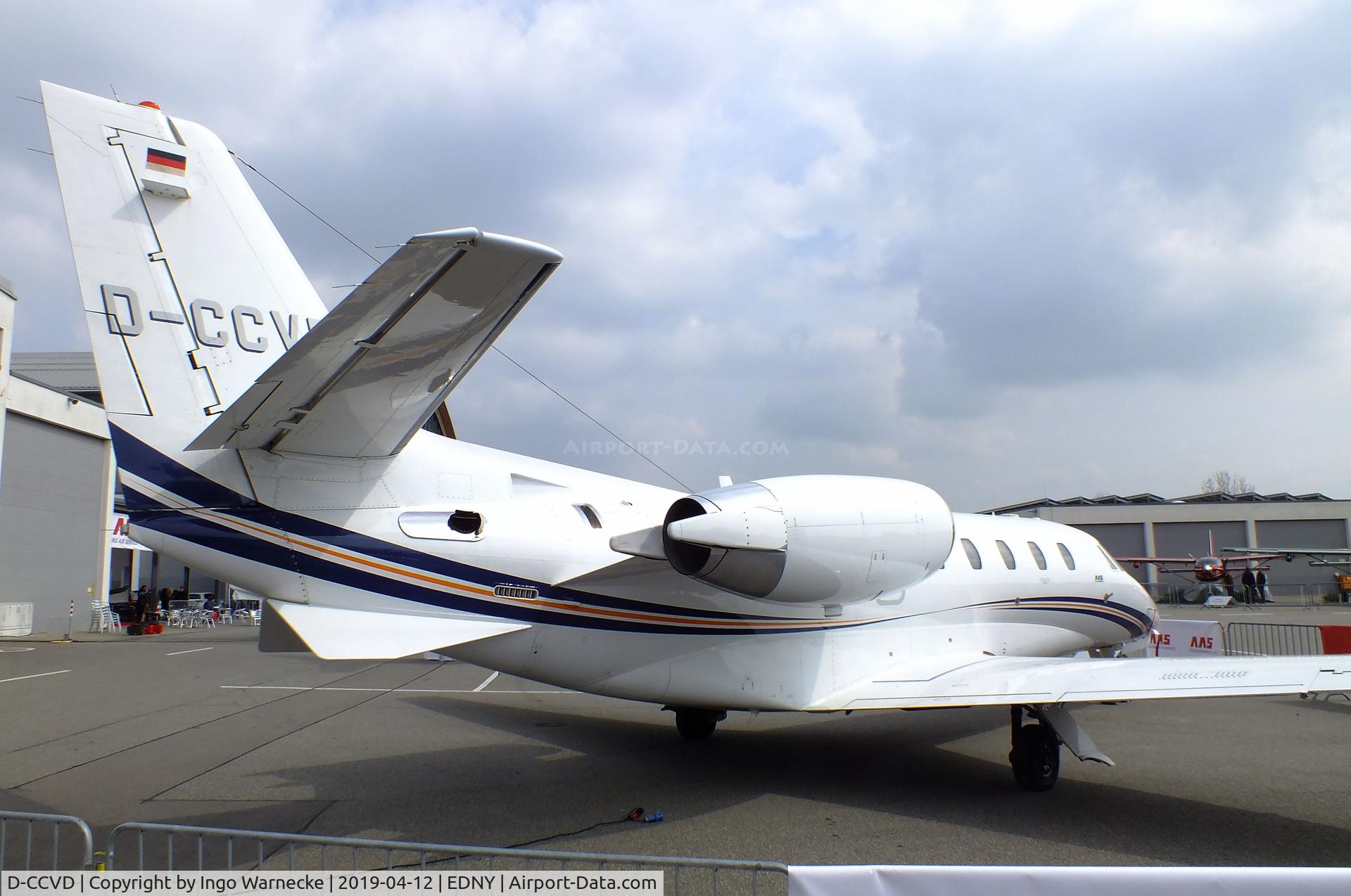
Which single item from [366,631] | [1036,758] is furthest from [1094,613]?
[366,631]

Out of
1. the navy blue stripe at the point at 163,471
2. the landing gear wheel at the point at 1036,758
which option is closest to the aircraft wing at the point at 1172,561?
the landing gear wheel at the point at 1036,758

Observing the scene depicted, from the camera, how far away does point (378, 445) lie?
5.58 metres

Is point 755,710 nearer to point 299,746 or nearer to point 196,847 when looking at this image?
point 196,847

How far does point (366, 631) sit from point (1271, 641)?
2124 centimetres

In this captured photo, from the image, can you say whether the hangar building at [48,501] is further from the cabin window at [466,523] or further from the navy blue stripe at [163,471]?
the cabin window at [466,523]

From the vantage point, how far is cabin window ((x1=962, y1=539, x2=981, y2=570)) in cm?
920

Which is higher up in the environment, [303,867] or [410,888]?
[410,888]

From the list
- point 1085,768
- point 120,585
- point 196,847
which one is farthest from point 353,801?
point 120,585

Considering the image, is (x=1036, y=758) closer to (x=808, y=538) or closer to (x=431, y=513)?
(x=808, y=538)

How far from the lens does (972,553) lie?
927 centimetres

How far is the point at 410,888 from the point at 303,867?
2.38 meters

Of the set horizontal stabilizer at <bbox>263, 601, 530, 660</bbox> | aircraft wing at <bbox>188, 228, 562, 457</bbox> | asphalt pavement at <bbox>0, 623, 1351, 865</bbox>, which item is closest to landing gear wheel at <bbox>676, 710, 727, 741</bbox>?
asphalt pavement at <bbox>0, 623, 1351, 865</bbox>

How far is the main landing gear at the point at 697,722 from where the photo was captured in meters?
9.52

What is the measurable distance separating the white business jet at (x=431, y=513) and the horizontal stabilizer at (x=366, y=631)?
19mm
